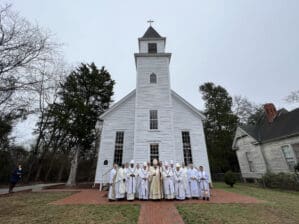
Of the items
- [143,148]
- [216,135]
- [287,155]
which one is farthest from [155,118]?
[216,135]

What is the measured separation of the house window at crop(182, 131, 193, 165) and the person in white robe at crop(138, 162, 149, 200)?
207 inches

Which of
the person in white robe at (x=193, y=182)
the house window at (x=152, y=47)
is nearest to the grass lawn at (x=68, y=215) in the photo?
the person in white robe at (x=193, y=182)

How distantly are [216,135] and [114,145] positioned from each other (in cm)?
1877

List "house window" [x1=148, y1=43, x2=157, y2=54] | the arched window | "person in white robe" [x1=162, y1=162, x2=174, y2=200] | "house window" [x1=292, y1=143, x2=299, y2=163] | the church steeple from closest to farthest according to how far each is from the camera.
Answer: "person in white robe" [x1=162, y1=162, x2=174, y2=200] < "house window" [x1=292, y1=143, x2=299, y2=163] < the arched window < the church steeple < "house window" [x1=148, y1=43, x2=157, y2=54]

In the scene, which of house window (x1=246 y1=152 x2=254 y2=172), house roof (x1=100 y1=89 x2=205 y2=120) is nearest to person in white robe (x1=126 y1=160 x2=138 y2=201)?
house roof (x1=100 y1=89 x2=205 y2=120)

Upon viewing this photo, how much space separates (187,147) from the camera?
13391 millimetres

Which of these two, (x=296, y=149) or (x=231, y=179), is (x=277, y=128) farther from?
(x=231, y=179)

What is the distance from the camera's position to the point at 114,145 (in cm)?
1327

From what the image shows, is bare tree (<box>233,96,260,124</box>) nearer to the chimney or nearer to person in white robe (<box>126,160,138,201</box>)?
the chimney

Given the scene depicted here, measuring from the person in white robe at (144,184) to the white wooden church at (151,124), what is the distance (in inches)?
116

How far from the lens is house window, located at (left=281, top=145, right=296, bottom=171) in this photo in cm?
1438

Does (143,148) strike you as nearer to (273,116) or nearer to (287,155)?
(287,155)

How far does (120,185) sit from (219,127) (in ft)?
→ 72.8

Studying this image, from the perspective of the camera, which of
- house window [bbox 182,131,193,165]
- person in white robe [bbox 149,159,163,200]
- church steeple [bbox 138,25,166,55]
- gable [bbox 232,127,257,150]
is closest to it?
person in white robe [bbox 149,159,163,200]
